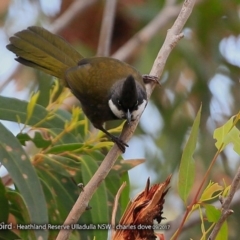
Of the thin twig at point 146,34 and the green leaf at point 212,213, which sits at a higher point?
the thin twig at point 146,34

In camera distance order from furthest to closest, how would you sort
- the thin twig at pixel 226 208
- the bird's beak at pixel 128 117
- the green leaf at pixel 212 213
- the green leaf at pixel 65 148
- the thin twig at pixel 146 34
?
the thin twig at pixel 146 34 → the bird's beak at pixel 128 117 → the green leaf at pixel 65 148 → the green leaf at pixel 212 213 → the thin twig at pixel 226 208

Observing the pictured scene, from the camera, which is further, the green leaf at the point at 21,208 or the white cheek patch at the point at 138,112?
the white cheek patch at the point at 138,112

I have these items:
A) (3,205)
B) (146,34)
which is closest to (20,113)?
(3,205)

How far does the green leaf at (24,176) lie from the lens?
1.50m

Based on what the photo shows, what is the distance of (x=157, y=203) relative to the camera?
1130 millimetres

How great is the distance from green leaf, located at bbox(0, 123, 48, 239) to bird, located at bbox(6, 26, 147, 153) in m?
0.49

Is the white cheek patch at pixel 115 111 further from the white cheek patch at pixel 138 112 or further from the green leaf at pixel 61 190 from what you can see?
the green leaf at pixel 61 190

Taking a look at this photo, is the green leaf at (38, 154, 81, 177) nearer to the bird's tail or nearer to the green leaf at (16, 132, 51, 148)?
the green leaf at (16, 132, 51, 148)

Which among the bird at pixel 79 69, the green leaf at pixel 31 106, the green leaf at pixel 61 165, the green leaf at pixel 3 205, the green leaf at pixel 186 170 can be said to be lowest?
the green leaf at pixel 186 170

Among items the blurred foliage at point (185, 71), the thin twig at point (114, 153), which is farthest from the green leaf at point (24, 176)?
the blurred foliage at point (185, 71)

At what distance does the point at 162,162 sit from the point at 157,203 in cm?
192

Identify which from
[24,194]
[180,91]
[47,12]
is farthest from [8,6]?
[24,194]

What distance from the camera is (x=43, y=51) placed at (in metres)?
2.11

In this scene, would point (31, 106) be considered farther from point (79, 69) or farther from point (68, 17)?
point (68, 17)
